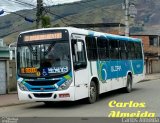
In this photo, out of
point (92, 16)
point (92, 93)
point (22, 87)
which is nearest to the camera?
point (22, 87)

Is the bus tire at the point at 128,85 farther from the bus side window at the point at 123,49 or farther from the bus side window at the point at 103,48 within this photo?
the bus side window at the point at 103,48

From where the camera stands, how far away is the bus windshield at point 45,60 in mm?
15188

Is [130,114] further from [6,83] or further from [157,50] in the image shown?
[157,50]

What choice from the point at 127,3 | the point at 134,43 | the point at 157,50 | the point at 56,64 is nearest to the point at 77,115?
the point at 56,64

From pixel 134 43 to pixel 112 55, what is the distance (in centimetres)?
458

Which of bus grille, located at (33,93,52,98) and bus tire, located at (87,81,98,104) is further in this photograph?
bus tire, located at (87,81,98,104)

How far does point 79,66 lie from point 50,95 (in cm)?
157

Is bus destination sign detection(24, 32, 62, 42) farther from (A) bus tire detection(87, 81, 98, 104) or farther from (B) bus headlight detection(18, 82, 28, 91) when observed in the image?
(A) bus tire detection(87, 81, 98, 104)

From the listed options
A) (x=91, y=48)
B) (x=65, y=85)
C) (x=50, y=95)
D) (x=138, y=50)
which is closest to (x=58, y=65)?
(x=65, y=85)

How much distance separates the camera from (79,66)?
15719mm

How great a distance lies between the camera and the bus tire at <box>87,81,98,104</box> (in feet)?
54.6

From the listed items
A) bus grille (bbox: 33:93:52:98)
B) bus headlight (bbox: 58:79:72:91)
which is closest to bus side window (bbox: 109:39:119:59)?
bus headlight (bbox: 58:79:72:91)

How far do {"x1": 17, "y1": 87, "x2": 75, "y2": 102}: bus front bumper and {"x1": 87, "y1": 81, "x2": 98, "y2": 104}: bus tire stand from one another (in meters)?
1.67

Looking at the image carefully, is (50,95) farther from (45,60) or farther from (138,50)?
(138,50)
